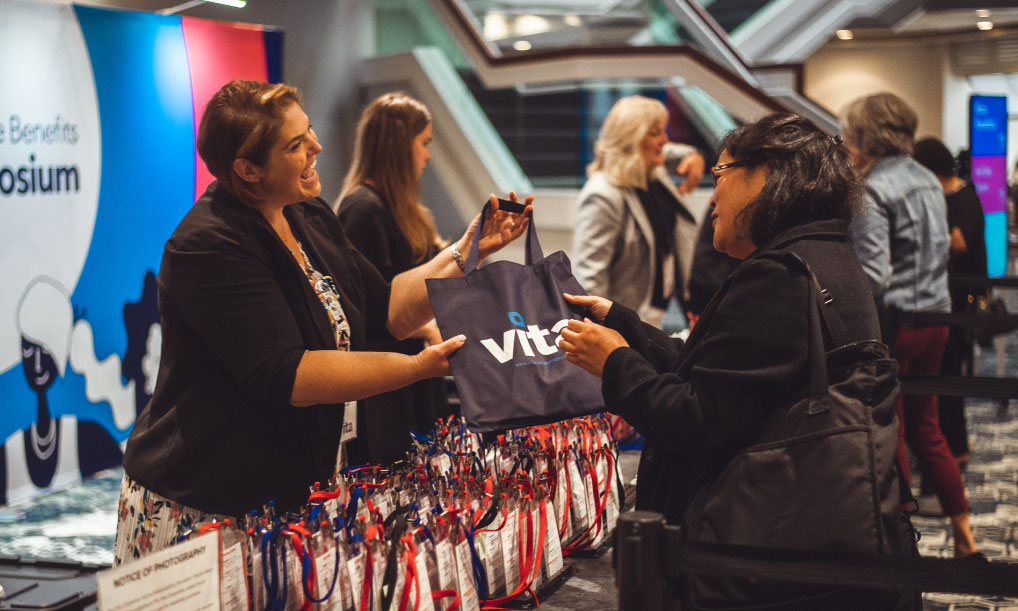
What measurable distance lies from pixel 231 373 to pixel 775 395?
41.1 inches

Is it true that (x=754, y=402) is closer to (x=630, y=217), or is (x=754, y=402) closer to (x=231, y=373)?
(x=231, y=373)

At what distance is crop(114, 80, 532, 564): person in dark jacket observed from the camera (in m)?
1.87

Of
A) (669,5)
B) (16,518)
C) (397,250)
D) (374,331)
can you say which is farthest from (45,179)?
(669,5)

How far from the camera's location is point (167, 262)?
6.28 ft

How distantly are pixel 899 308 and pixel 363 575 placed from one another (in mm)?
3000

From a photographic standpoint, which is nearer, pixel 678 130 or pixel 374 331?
pixel 374 331

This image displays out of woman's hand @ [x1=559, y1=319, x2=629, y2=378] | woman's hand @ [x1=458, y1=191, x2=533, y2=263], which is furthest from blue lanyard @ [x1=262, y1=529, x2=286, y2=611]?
woman's hand @ [x1=458, y1=191, x2=533, y2=263]

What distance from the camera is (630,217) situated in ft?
13.3

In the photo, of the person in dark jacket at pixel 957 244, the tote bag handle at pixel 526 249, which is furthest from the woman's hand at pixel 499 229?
the person in dark jacket at pixel 957 244

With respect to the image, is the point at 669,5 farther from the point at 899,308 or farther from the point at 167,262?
the point at 167,262

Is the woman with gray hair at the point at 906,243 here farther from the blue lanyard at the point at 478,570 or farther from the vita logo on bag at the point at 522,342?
the blue lanyard at the point at 478,570

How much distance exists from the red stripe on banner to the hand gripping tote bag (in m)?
4.72

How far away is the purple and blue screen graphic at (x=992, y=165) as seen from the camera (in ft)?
22.9

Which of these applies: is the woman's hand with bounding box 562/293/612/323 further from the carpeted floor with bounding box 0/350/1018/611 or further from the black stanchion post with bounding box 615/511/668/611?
the carpeted floor with bounding box 0/350/1018/611
